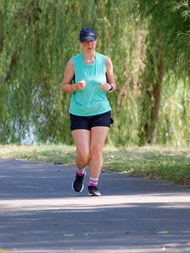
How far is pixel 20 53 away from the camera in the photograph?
27.3 meters

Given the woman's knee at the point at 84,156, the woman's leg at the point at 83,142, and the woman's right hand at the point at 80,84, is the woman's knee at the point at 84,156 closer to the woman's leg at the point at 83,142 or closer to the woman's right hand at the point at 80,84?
the woman's leg at the point at 83,142

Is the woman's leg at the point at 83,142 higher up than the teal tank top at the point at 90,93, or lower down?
lower down

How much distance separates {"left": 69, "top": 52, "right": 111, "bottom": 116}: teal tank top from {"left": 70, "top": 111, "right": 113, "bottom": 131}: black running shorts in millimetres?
48

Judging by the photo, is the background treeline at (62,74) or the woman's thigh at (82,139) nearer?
the woman's thigh at (82,139)

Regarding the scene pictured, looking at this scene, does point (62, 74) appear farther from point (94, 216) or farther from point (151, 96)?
point (94, 216)

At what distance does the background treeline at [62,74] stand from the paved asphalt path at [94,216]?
36.3 ft

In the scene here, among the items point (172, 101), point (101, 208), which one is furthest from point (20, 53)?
point (101, 208)

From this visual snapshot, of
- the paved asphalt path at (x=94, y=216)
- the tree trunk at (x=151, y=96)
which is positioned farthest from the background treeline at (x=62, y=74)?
the paved asphalt path at (x=94, y=216)

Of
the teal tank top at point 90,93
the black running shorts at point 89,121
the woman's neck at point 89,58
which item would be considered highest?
the woman's neck at point 89,58

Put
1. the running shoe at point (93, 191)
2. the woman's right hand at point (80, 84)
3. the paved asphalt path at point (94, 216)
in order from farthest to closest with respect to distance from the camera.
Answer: the running shoe at point (93, 191) → the woman's right hand at point (80, 84) → the paved asphalt path at point (94, 216)

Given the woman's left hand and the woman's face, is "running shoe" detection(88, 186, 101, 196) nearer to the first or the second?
the woman's left hand

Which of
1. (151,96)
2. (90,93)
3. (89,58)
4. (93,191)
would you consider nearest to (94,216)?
(93,191)

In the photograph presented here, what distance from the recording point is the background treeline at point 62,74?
26.3 metres

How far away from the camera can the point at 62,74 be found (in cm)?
2644
